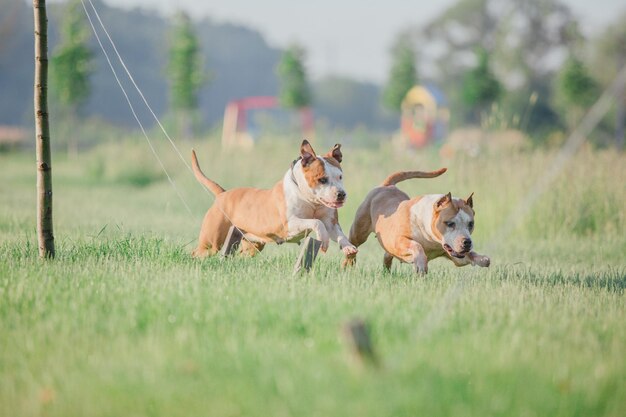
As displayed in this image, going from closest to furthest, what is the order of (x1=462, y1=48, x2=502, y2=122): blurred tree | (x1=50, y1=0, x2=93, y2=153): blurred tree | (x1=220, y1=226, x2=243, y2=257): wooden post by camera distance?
(x1=220, y1=226, x2=243, y2=257): wooden post < (x1=50, y1=0, x2=93, y2=153): blurred tree < (x1=462, y1=48, x2=502, y2=122): blurred tree

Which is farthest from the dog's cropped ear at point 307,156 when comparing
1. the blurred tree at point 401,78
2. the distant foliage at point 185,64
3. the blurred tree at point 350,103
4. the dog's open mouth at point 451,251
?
the blurred tree at point 350,103

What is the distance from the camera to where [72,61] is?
91.4 ft

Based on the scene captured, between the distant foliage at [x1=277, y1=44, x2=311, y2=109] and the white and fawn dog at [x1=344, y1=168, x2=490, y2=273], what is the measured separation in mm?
27873

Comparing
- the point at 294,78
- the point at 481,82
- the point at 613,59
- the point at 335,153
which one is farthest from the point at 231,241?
the point at 613,59

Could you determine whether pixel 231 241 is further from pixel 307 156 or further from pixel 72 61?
pixel 72 61

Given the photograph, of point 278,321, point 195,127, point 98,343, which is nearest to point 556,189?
point 278,321

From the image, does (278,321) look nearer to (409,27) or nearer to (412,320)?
(412,320)

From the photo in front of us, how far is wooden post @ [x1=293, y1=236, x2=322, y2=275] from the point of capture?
5.45 m

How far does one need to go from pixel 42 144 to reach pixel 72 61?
23.5 metres

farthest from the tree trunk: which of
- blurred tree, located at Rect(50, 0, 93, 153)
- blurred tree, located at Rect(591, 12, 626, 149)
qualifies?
blurred tree, located at Rect(591, 12, 626, 149)

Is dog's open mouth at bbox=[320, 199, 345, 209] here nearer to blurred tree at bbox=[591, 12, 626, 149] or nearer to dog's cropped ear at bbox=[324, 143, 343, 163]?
dog's cropped ear at bbox=[324, 143, 343, 163]

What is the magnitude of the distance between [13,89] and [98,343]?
183ft

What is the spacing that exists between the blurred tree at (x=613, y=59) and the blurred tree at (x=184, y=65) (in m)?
17.8

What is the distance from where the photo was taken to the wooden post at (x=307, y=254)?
545 cm
